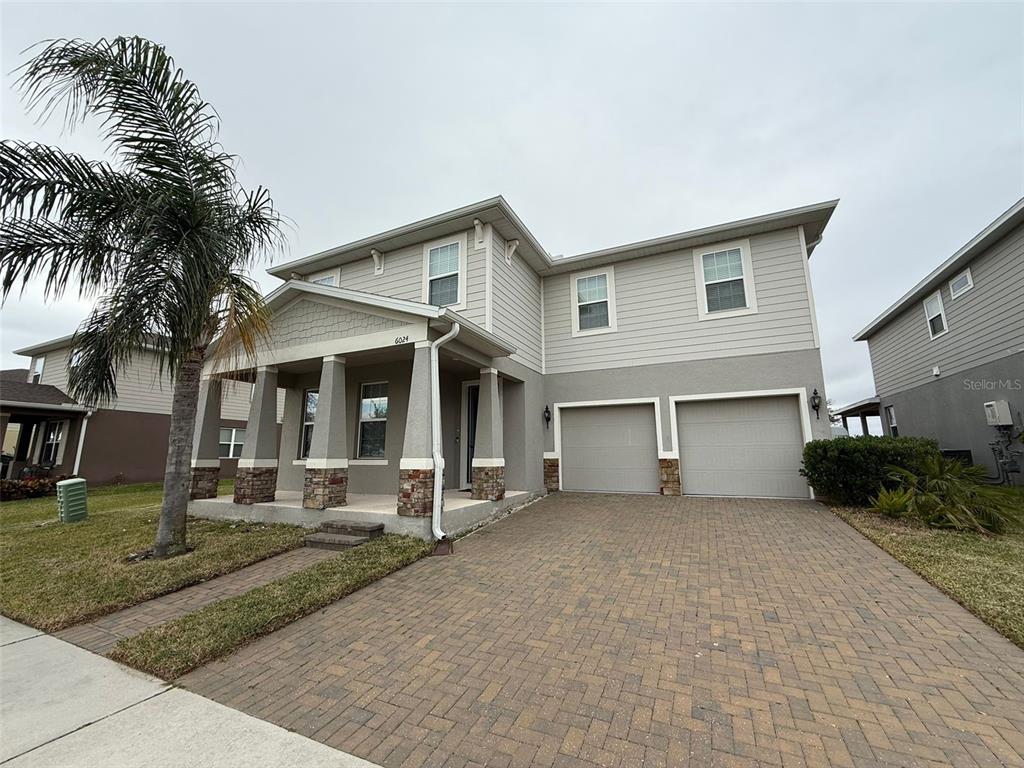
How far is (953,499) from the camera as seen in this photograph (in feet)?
19.7

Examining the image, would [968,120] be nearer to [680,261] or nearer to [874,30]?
[874,30]

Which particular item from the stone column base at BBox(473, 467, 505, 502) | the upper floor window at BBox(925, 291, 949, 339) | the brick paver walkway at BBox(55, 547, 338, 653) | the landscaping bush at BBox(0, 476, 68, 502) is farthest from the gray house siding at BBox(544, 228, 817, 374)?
the landscaping bush at BBox(0, 476, 68, 502)

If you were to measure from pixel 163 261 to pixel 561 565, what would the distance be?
6145 millimetres

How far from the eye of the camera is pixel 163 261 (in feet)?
17.0

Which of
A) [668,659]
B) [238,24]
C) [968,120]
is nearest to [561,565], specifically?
[668,659]

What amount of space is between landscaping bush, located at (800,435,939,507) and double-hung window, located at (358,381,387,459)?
27.9 feet

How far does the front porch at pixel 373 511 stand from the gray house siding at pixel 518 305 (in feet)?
10.3

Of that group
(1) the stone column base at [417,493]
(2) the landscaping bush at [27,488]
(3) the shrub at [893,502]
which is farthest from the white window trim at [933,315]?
(2) the landscaping bush at [27,488]

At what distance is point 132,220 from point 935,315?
1770 cm

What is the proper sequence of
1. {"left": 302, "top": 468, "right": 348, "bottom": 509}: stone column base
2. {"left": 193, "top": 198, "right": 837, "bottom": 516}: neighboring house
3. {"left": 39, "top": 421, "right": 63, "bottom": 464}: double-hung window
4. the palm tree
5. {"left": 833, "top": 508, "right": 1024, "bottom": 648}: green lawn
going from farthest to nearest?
1. {"left": 39, "top": 421, "right": 63, "bottom": 464}: double-hung window
2. {"left": 193, "top": 198, "right": 837, "bottom": 516}: neighboring house
3. {"left": 302, "top": 468, "right": 348, "bottom": 509}: stone column base
4. the palm tree
5. {"left": 833, "top": 508, "right": 1024, "bottom": 648}: green lawn

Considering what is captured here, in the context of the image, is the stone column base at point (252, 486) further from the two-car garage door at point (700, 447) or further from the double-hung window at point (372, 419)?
the two-car garage door at point (700, 447)

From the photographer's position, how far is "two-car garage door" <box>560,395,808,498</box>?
8430mm

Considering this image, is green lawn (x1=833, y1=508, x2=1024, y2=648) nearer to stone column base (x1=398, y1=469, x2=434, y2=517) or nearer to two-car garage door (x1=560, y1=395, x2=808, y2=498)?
two-car garage door (x1=560, y1=395, x2=808, y2=498)

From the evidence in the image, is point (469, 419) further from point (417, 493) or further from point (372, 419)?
point (417, 493)
